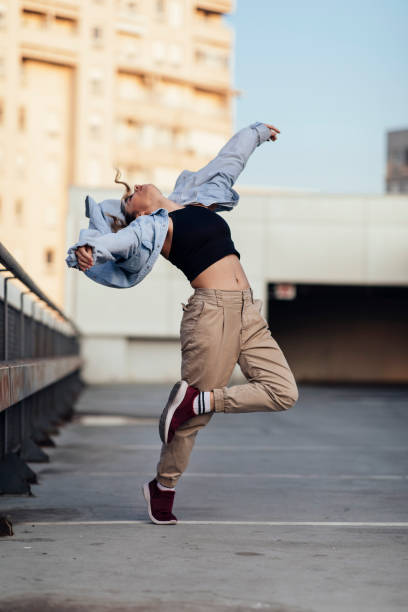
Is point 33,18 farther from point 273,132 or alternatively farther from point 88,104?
point 273,132

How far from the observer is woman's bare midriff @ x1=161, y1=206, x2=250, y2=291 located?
17.9ft

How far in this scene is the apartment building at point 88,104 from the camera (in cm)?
7256

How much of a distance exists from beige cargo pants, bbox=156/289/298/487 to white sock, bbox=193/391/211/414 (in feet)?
0.13

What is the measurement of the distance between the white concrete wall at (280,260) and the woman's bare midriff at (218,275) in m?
26.1

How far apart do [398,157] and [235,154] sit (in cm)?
11095

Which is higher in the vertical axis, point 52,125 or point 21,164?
point 52,125

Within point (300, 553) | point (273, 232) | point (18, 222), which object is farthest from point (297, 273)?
point (18, 222)

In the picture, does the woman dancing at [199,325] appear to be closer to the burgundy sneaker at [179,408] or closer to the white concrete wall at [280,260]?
the burgundy sneaker at [179,408]

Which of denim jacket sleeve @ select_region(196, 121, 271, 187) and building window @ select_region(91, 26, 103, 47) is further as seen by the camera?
building window @ select_region(91, 26, 103, 47)

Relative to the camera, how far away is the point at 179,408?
210 inches

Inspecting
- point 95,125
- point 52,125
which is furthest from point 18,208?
point 95,125

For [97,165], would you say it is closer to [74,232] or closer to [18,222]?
[18,222]

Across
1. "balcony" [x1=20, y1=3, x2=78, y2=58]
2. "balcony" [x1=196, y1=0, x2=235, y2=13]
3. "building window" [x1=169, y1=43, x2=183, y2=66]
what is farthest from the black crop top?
"balcony" [x1=196, y1=0, x2=235, y2=13]

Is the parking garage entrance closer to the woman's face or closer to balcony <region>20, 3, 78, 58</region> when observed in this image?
the woman's face
